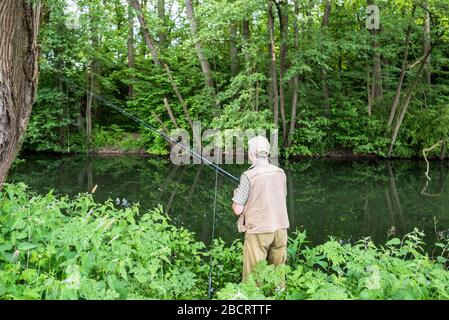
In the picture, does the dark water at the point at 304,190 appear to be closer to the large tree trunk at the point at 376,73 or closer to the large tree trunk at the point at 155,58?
the large tree trunk at the point at 155,58

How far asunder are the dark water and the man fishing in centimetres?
250

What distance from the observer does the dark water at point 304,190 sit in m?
7.64

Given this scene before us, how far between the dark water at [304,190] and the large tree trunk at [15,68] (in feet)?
12.1

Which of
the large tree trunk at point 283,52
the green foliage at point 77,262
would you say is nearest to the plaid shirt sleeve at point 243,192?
the green foliage at point 77,262

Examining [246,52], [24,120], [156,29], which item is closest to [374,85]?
[246,52]

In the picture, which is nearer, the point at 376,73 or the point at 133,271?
the point at 133,271

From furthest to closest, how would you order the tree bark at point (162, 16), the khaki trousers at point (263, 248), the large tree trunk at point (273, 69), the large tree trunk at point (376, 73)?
the tree bark at point (162, 16) < the large tree trunk at point (376, 73) < the large tree trunk at point (273, 69) < the khaki trousers at point (263, 248)

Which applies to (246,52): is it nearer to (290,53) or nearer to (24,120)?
(290,53)

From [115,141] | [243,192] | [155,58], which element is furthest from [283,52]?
[243,192]

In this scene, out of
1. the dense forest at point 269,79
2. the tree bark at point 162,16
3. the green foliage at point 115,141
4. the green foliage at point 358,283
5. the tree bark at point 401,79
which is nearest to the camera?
the green foliage at point 358,283

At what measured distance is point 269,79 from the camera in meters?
15.4

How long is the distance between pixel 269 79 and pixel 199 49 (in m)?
3.28

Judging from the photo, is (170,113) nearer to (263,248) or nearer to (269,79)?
(269,79)

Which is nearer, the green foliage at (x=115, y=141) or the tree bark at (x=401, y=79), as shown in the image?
the tree bark at (x=401, y=79)
